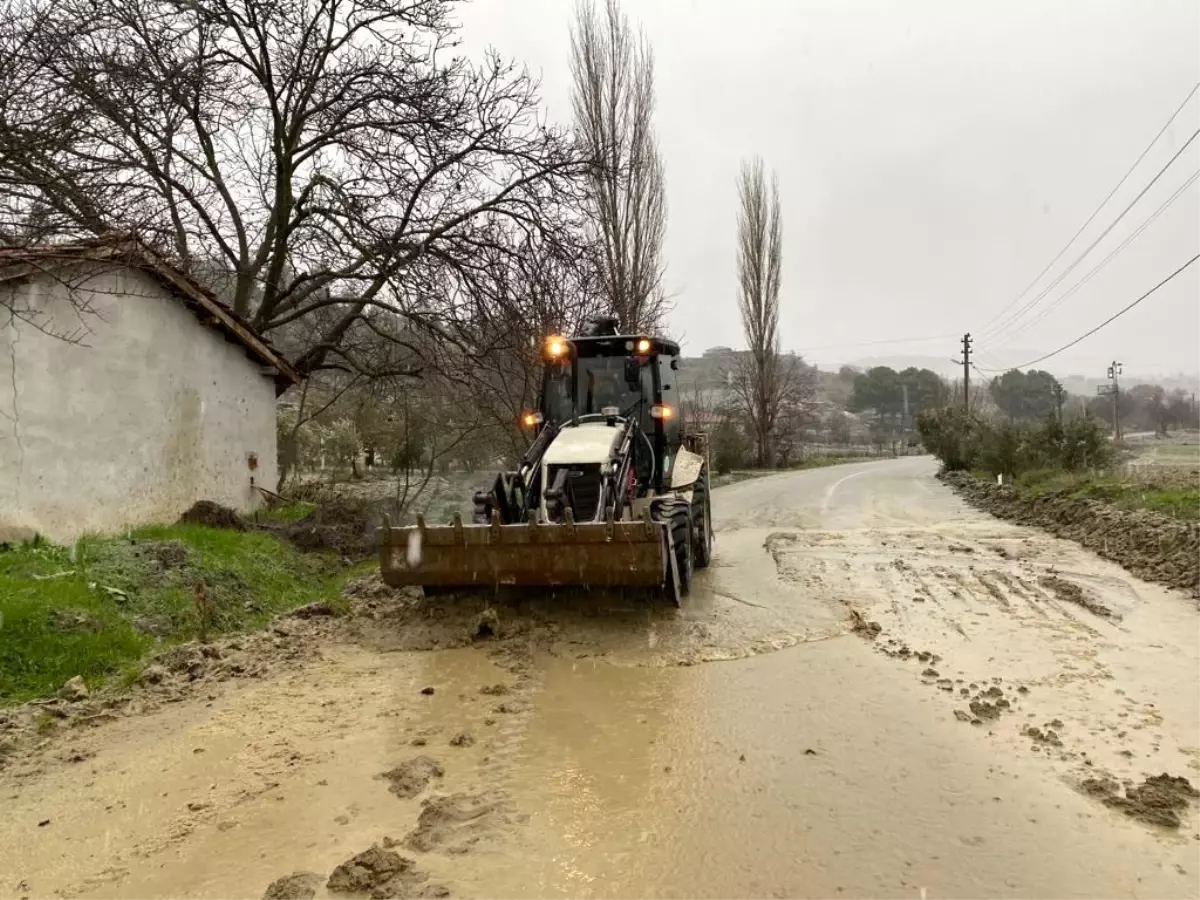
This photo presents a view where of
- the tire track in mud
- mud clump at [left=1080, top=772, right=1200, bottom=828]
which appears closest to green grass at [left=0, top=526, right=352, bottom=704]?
the tire track in mud

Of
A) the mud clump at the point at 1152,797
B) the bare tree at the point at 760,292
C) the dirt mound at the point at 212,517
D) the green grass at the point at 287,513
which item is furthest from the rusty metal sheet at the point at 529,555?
the bare tree at the point at 760,292

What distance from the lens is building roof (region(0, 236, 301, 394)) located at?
7.88 meters

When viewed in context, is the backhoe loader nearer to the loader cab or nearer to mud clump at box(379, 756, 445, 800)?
the loader cab

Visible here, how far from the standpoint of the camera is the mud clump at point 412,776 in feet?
13.6

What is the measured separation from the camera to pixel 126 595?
718 centimetres

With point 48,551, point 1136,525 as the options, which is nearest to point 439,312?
point 48,551

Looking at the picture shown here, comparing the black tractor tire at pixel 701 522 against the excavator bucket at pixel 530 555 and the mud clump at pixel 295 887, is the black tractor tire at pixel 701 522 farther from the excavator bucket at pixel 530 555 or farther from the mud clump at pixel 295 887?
the mud clump at pixel 295 887

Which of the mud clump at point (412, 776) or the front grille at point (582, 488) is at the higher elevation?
the front grille at point (582, 488)

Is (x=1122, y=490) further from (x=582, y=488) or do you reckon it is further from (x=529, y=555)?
(x=529, y=555)

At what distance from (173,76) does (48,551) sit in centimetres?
547

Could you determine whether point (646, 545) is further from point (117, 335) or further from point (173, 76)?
point (173, 76)

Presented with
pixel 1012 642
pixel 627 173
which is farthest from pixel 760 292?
pixel 1012 642

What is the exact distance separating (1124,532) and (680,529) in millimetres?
7075

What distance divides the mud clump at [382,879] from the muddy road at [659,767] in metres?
0.01
